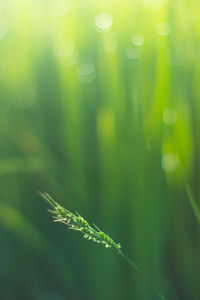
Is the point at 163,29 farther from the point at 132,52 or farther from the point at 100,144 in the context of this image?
the point at 100,144

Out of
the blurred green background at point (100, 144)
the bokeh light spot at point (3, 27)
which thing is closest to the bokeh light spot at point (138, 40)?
the blurred green background at point (100, 144)

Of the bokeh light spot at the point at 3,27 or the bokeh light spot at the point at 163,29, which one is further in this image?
the bokeh light spot at the point at 3,27

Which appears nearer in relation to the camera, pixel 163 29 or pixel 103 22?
pixel 163 29

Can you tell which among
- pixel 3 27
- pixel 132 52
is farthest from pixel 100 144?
pixel 3 27

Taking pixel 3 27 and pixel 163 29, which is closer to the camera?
pixel 163 29

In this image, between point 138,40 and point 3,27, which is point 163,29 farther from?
point 3,27

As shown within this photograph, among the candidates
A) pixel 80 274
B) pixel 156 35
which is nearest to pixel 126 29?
pixel 156 35

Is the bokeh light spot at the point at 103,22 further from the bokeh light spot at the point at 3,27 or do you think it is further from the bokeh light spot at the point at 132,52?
the bokeh light spot at the point at 3,27

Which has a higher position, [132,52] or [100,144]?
[132,52]

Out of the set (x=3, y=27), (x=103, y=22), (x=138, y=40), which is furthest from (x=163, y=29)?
(x=3, y=27)
